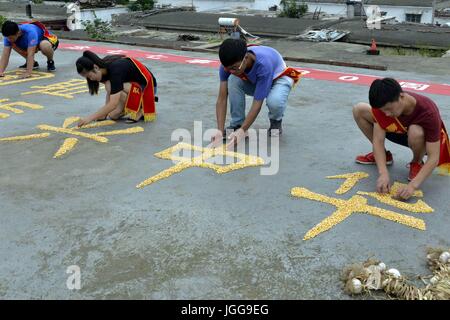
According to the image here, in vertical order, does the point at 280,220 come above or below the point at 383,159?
below

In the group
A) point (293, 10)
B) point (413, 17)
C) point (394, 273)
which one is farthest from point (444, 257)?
point (413, 17)

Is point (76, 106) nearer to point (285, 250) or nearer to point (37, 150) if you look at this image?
point (37, 150)

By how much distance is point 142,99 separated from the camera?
14.8 feet

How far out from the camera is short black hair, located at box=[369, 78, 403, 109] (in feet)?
8.60

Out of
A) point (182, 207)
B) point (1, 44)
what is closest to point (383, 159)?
point (182, 207)

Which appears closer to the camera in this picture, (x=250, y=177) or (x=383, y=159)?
(x=383, y=159)

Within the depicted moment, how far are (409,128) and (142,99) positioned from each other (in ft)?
8.21

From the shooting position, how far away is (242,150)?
12.4ft

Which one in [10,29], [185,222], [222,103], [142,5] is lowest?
[185,222]

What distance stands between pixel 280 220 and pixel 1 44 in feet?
27.6

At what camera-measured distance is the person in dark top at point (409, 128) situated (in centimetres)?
266

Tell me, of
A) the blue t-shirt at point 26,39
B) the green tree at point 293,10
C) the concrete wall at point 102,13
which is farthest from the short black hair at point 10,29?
the concrete wall at point 102,13

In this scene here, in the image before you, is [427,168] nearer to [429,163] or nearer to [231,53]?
[429,163]

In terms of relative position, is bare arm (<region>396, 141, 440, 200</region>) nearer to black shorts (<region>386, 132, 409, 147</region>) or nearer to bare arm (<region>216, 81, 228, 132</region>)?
black shorts (<region>386, 132, 409, 147</region>)
